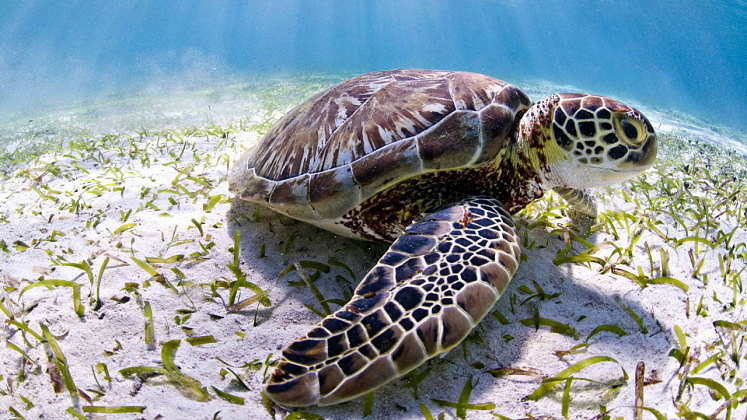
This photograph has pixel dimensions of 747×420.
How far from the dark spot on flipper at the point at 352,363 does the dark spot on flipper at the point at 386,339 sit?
0.21 feet

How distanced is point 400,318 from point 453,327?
0.19 metres

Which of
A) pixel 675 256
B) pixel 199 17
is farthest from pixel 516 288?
pixel 199 17

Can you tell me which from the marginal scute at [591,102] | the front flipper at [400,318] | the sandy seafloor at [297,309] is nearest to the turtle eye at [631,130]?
the marginal scute at [591,102]

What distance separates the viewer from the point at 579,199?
238cm

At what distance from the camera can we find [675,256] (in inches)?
84.4

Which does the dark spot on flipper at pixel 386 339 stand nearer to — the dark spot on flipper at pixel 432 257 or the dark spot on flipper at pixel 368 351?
the dark spot on flipper at pixel 368 351

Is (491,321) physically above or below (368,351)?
below

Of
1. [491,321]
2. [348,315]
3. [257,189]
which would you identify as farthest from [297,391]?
[257,189]

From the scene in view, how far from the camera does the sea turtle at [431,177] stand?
1347 millimetres

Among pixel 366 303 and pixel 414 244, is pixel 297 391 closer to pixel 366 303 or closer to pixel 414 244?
pixel 366 303

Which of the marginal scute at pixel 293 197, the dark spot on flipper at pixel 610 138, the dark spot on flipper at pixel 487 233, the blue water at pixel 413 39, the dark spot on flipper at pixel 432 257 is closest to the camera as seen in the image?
the dark spot on flipper at pixel 432 257

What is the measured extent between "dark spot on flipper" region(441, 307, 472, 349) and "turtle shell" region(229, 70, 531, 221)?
2.73 feet

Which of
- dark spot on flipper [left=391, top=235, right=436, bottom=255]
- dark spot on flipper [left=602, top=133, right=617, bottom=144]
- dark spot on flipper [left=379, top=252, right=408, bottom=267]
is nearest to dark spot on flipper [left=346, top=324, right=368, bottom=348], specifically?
dark spot on flipper [left=379, top=252, right=408, bottom=267]

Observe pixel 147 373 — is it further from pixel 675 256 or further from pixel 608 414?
pixel 675 256
